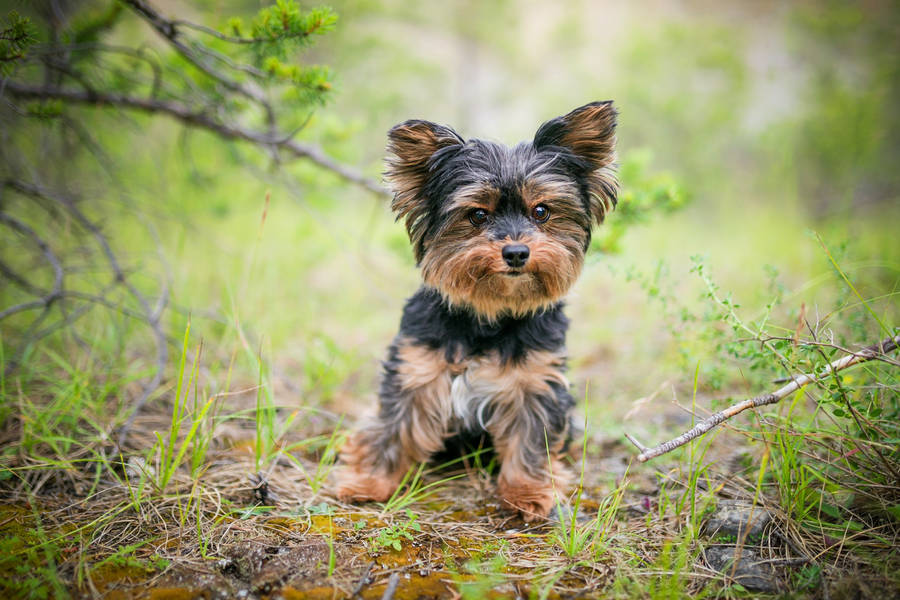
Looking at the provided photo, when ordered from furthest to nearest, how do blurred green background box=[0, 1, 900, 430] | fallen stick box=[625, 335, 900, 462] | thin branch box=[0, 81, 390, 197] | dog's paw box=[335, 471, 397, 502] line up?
blurred green background box=[0, 1, 900, 430] < thin branch box=[0, 81, 390, 197] < dog's paw box=[335, 471, 397, 502] < fallen stick box=[625, 335, 900, 462]

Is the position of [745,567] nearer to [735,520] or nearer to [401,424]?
[735,520]

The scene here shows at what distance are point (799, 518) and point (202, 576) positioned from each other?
2668mm

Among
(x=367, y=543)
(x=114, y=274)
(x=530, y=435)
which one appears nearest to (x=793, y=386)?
(x=530, y=435)

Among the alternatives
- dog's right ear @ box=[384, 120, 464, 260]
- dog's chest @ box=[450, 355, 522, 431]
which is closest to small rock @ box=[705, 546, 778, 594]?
dog's chest @ box=[450, 355, 522, 431]

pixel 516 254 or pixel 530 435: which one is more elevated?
pixel 516 254

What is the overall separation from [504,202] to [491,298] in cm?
57

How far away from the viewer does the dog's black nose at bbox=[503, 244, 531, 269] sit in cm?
271

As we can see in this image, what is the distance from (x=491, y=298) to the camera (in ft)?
9.46

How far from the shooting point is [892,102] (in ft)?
35.1

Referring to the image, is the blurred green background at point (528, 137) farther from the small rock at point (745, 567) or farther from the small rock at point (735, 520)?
the small rock at point (745, 567)

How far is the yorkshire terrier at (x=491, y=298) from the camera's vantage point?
9.32ft

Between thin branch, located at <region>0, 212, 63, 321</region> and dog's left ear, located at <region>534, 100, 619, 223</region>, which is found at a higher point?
dog's left ear, located at <region>534, 100, 619, 223</region>

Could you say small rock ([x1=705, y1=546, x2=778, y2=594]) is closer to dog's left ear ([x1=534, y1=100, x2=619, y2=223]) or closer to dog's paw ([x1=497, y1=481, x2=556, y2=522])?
dog's paw ([x1=497, y1=481, x2=556, y2=522])

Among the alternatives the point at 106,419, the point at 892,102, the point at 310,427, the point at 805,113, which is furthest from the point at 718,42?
the point at 106,419
